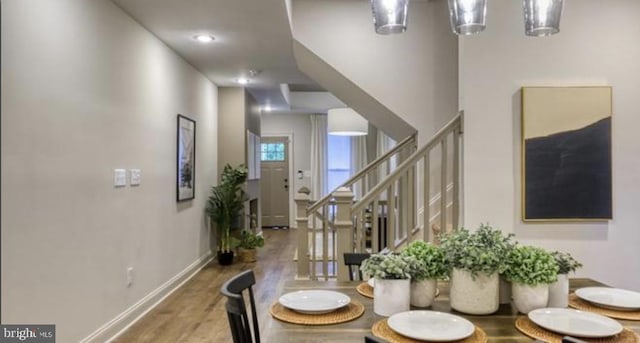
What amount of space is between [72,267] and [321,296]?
67.3 inches

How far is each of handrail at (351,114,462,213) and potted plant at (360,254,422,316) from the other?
158 cm

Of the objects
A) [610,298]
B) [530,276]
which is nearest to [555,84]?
[610,298]

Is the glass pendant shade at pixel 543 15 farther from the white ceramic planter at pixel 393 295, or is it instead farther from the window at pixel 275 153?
the window at pixel 275 153

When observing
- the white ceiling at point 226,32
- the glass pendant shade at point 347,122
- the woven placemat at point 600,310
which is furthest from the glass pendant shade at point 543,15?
the glass pendant shade at point 347,122

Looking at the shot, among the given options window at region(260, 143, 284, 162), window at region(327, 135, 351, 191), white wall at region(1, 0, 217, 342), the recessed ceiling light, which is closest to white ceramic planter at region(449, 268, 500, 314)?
white wall at region(1, 0, 217, 342)

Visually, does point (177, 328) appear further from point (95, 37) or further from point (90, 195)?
point (95, 37)

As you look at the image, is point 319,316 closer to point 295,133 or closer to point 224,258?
point 224,258

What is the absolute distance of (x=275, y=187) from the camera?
9.67m

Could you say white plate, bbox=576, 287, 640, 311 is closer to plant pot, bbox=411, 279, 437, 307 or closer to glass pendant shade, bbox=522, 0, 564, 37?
plant pot, bbox=411, 279, 437, 307

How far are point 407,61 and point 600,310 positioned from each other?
2974 millimetres

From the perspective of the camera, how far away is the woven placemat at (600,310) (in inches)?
63.3

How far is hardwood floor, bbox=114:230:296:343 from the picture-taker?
3310mm

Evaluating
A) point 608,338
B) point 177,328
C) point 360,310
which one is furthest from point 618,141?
point 177,328

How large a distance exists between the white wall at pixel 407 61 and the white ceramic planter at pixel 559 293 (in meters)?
2.62
